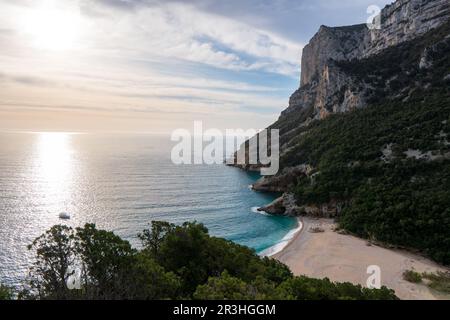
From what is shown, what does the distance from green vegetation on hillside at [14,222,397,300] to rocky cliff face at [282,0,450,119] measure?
71.3 meters

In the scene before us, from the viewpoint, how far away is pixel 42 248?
1850 centimetres

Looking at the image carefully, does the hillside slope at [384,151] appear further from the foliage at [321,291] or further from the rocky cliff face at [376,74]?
the foliage at [321,291]

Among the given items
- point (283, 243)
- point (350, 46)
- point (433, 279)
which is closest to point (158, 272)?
point (433, 279)

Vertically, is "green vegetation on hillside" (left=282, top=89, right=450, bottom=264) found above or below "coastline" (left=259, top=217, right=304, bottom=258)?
above

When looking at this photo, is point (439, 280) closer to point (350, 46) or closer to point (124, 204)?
point (124, 204)

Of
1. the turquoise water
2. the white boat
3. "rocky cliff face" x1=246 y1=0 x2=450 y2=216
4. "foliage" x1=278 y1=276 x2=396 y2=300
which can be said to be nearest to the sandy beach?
the turquoise water

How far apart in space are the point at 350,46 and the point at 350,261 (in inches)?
4575

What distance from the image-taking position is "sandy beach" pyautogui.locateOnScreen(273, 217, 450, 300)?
107ft

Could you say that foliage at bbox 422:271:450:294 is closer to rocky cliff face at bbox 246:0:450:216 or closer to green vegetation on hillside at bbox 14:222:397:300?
green vegetation on hillside at bbox 14:222:397:300

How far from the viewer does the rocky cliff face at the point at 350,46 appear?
92.2 meters

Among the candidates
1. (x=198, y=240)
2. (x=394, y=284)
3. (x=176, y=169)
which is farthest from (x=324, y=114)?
(x=198, y=240)

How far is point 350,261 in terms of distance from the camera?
38406mm

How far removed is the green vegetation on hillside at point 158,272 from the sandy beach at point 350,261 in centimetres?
1181

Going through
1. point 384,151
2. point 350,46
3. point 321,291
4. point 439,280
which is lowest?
point 439,280
